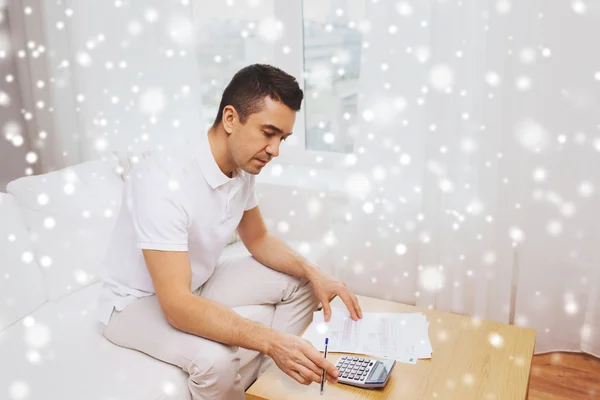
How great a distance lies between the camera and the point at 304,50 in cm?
243

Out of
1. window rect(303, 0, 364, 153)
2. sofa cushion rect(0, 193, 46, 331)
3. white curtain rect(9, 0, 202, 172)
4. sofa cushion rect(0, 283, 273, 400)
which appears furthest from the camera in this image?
white curtain rect(9, 0, 202, 172)

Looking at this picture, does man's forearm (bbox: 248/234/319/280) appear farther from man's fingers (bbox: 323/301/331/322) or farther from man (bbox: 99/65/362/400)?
man's fingers (bbox: 323/301/331/322)

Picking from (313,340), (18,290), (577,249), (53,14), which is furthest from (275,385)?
(53,14)

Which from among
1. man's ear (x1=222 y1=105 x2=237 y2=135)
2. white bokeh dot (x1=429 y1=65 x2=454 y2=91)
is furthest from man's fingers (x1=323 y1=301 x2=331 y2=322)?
white bokeh dot (x1=429 y1=65 x2=454 y2=91)

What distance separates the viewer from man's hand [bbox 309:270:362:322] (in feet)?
4.68

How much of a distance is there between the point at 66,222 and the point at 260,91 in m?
0.79

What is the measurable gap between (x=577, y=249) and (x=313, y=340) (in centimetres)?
111

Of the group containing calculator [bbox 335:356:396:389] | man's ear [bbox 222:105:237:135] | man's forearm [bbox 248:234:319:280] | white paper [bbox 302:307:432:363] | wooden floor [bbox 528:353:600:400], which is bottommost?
wooden floor [bbox 528:353:600:400]

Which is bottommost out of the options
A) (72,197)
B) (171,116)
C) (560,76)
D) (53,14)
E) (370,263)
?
(370,263)

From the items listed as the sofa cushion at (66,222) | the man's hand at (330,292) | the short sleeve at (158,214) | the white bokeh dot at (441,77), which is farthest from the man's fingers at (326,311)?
the white bokeh dot at (441,77)

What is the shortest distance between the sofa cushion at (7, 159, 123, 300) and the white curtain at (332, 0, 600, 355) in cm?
97

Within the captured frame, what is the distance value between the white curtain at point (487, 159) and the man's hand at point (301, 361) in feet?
3.51

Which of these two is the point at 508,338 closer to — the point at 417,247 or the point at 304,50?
the point at 417,247

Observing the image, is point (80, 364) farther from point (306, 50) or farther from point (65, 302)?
point (306, 50)
